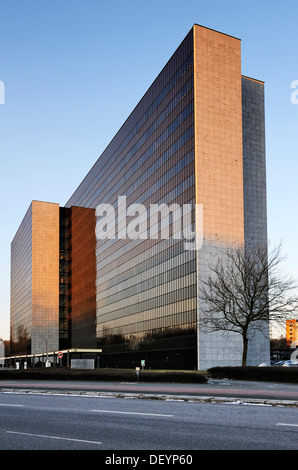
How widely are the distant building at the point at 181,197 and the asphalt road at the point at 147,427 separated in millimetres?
61122

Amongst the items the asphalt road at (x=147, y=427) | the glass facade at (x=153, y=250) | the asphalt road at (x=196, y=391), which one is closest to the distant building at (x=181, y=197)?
the glass facade at (x=153, y=250)

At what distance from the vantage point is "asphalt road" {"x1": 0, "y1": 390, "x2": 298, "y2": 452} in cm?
1077

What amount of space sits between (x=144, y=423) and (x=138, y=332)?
3651 inches

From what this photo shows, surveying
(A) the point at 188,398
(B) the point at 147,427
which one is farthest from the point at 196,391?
(B) the point at 147,427

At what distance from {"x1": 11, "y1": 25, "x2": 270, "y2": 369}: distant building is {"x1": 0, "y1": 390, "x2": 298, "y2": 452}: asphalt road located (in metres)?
61.1

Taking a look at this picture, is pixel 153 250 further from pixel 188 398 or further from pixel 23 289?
pixel 23 289

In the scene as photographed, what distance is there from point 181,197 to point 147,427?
73.6 meters

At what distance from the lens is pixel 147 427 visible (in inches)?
527

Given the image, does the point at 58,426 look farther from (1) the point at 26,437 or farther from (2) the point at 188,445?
(2) the point at 188,445

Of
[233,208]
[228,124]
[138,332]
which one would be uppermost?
[228,124]

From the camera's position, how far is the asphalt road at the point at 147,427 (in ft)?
35.3

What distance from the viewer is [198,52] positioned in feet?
273

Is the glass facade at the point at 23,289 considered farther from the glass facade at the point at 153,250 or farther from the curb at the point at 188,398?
the curb at the point at 188,398
